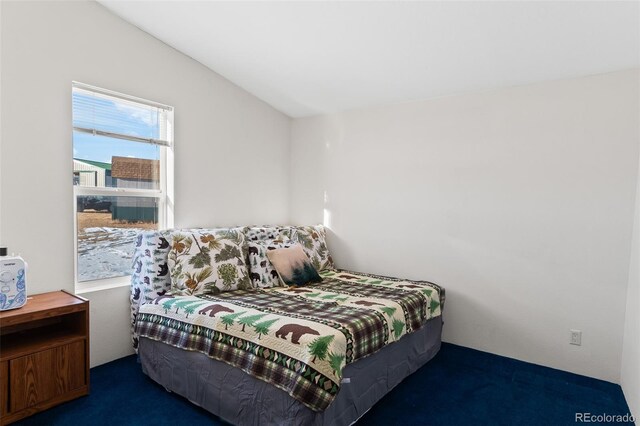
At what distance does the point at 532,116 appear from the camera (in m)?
2.78

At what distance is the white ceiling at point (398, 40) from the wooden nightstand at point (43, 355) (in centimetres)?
198

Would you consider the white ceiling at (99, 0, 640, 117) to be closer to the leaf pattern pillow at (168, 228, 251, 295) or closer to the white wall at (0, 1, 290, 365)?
the white wall at (0, 1, 290, 365)

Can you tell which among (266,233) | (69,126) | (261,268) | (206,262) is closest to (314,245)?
(266,233)

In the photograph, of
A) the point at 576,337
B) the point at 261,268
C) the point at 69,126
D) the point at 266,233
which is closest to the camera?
the point at 69,126

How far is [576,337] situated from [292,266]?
6.85ft

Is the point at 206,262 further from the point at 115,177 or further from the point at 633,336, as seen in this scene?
the point at 633,336

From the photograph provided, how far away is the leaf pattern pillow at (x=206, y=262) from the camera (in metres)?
2.63

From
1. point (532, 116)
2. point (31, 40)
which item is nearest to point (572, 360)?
point (532, 116)

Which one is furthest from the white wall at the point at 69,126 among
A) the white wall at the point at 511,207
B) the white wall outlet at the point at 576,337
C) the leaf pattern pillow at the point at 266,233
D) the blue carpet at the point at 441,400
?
the white wall outlet at the point at 576,337

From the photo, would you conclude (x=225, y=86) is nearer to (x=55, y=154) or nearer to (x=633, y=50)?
(x=55, y=154)

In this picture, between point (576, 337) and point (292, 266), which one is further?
point (292, 266)

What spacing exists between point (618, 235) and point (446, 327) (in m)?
1.39

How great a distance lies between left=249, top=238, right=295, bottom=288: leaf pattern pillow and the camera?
2.95m

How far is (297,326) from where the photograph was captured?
1.95 m
